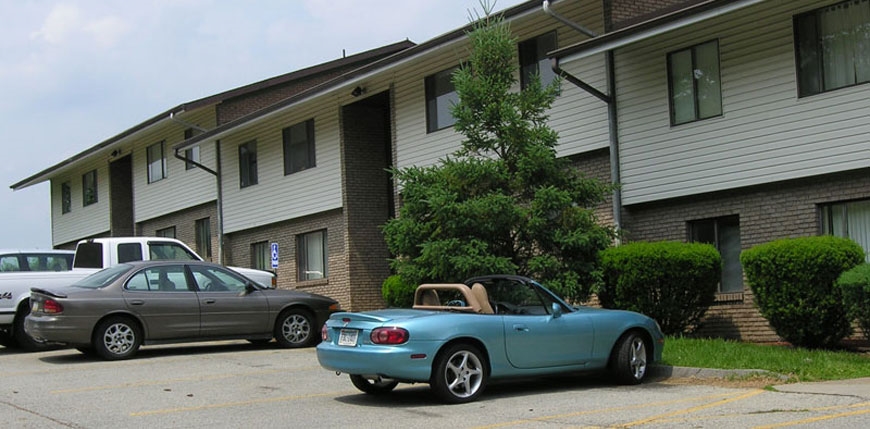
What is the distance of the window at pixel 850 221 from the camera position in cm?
1466

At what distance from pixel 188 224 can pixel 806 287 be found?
909 inches

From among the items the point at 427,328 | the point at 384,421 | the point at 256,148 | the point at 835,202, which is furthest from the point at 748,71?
the point at 256,148

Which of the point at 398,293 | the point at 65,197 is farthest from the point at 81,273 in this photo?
the point at 65,197

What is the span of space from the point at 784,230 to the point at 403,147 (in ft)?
32.4

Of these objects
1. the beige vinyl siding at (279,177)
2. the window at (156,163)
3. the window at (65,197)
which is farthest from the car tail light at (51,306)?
the window at (65,197)

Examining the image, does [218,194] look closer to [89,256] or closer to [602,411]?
[89,256]

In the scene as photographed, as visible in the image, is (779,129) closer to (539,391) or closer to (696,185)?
(696,185)

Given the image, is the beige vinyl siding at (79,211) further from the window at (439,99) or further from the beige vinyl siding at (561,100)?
the window at (439,99)

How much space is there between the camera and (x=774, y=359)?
12289mm

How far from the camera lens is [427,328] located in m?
10.3

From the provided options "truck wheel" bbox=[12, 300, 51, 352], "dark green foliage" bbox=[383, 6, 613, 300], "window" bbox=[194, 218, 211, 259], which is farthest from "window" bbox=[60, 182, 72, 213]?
"dark green foliage" bbox=[383, 6, 613, 300]

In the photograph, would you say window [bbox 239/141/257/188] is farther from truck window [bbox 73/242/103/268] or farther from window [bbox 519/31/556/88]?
window [bbox 519/31/556/88]

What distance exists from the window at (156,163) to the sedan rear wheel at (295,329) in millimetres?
18315

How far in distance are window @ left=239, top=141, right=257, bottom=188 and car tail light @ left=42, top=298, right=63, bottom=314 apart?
1390 cm
